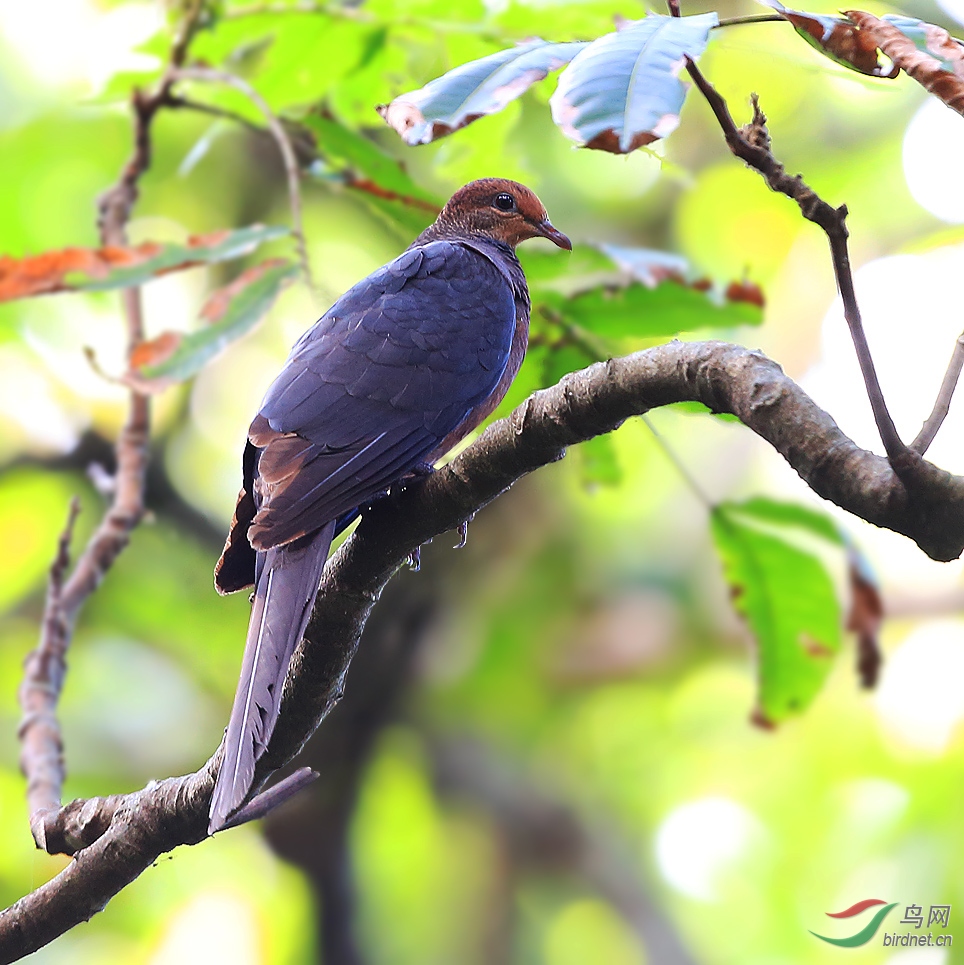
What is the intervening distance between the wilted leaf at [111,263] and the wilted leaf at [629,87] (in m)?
1.55

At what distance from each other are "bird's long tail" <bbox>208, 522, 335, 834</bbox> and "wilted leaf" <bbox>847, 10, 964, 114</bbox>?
1.08 metres

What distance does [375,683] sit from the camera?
13.7ft

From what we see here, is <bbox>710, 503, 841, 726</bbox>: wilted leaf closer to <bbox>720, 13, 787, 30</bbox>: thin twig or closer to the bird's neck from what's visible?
the bird's neck

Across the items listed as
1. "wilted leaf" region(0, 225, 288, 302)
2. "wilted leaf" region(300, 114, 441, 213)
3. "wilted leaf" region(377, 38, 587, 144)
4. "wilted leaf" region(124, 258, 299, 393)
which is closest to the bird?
"wilted leaf" region(300, 114, 441, 213)

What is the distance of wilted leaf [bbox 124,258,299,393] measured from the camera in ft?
7.73

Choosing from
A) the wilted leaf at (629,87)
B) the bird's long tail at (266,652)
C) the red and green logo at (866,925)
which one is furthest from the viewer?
the red and green logo at (866,925)

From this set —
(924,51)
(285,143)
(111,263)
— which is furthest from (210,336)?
(924,51)

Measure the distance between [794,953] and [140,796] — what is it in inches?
122

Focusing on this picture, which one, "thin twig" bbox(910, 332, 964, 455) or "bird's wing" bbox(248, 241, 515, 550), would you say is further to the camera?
"bird's wing" bbox(248, 241, 515, 550)

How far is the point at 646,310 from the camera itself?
241 cm

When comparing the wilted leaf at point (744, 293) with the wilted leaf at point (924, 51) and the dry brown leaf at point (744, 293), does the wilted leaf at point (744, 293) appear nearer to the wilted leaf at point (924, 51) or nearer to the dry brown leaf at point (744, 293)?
the dry brown leaf at point (744, 293)

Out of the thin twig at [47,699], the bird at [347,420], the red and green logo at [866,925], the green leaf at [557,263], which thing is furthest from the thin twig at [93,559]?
the red and green logo at [866,925]

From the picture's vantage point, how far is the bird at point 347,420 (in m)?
1.55

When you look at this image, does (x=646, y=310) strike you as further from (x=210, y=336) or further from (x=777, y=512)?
(x=210, y=336)
